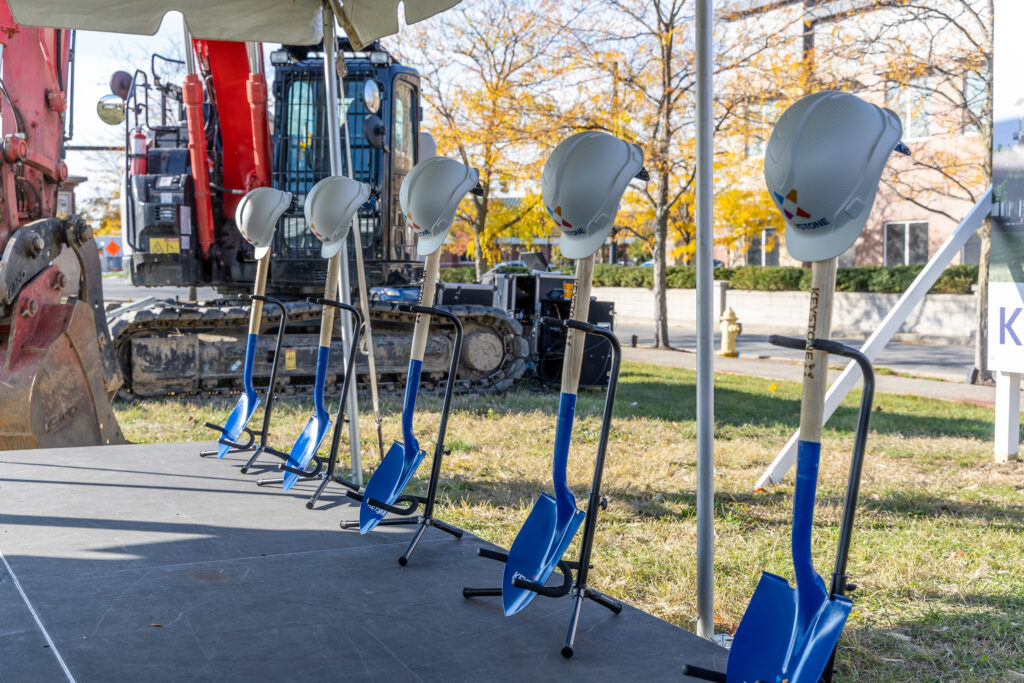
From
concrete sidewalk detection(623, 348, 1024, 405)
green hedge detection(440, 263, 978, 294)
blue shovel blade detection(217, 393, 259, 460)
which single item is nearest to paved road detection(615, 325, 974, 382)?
concrete sidewalk detection(623, 348, 1024, 405)

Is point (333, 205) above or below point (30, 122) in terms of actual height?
below

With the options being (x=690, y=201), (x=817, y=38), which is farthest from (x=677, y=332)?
A: (x=817, y=38)

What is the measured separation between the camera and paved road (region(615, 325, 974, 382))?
1719 cm

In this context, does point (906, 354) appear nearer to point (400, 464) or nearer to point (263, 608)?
point (400, 464)

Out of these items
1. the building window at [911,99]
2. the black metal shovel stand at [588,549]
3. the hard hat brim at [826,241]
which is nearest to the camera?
the hard hat brim at [826,241]

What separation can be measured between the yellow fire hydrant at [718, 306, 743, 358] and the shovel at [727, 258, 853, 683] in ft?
50.9

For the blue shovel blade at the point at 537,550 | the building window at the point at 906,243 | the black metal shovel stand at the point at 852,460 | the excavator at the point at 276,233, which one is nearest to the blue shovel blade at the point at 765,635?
the black metal shovel stand at the point at 852,460

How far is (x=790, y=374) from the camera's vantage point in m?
15.3

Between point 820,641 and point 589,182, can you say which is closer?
point 820,641

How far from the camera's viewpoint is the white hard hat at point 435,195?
435 cm

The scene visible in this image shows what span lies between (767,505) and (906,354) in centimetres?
1538

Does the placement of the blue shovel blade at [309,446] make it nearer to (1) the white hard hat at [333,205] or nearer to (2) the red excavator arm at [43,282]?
(1) the white hard hat at [333,205]

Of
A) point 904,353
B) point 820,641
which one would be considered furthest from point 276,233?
point 904,353

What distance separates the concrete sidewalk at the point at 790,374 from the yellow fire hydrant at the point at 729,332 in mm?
336
